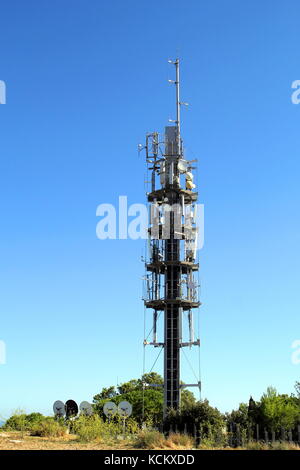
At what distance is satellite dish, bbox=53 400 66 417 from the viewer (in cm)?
4618

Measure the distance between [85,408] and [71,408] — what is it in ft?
4.09

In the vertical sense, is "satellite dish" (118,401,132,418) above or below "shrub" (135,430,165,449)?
above

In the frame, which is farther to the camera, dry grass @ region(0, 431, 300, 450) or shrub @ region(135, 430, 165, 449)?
shrub @ region(135, 430, 165, 449)

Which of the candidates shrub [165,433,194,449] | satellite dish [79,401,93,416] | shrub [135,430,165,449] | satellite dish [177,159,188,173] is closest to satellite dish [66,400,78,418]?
satellite dish [79,401,93,416]

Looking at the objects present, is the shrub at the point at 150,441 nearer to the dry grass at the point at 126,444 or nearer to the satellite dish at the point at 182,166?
the dry grass at the point at 126,444

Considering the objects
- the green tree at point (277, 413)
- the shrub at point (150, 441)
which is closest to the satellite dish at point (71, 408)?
the shrub at point (150, 441)

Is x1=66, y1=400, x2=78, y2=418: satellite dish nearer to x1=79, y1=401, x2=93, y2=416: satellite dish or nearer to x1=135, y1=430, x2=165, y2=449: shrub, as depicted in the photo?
x1=79, y1=401, x2=93, y2=416: satellite dish

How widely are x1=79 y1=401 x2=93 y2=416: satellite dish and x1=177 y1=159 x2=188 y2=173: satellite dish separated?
30.8 metres

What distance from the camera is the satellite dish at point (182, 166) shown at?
67625 mm

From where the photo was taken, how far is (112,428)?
4066 centimetres

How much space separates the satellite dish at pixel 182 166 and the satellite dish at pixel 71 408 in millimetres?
31483
